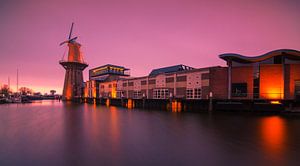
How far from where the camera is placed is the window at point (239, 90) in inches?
1026

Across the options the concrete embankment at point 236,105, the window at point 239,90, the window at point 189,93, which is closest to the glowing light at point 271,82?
the concrete embankment at point 236,105

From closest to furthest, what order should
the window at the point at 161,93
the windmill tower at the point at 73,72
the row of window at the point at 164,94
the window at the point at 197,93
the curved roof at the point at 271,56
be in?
1. the curved roof at the point at 271,56
2. the window at the point at 197,93
3. the row of window at the point at 164,94
4. the window at the point at 161,93
5. the windmill tower at the point at 73,72

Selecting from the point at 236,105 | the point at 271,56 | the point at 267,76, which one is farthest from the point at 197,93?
the point at 271,56

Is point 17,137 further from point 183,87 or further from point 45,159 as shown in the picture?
point 183,87

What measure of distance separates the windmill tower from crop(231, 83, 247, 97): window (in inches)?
2776

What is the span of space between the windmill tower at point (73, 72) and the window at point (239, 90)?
231 feet

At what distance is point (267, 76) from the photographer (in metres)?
24.9

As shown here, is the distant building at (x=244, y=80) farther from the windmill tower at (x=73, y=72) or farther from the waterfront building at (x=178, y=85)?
the windmill tower at (x=73, y=72)

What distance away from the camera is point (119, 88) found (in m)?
50.2

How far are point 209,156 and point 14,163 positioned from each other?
33.3 feet

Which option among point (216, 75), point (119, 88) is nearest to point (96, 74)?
point (119, 88)

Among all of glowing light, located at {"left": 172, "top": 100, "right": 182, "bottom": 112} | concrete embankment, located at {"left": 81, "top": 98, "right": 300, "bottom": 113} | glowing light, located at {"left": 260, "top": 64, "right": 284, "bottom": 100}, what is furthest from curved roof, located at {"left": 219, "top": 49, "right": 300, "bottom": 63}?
glowing light, located at {"left": 172, "top": 100, "right": 182, "bottom": 112}

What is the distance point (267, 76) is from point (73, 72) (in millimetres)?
78623

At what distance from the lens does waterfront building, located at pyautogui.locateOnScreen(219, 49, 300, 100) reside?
2361 centimetres
